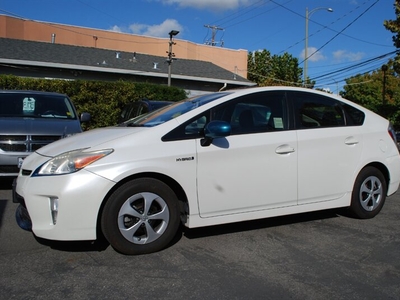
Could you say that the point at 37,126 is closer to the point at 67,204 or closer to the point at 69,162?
the point at 69,162

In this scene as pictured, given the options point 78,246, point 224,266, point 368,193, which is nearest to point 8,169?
point 78,246

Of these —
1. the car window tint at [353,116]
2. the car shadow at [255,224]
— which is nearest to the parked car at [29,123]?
the car shadow at [255,224]

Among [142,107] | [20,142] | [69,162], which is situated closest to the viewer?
[69,162]

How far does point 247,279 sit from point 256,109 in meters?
1.92

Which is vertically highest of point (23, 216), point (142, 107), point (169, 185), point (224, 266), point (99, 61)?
point (99, 61)

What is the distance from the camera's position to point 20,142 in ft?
21.1

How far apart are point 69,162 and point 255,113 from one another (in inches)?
80.1

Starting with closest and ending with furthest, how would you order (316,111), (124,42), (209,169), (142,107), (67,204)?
1. (67,204)
2. (209,169)
3. (316,111)
4. (142,107)
5. (124,42)

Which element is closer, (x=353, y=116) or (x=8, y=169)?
(x=353, y=116)

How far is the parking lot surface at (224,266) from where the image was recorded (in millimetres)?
3154

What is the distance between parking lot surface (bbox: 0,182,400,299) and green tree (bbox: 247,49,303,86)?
37.2 meters

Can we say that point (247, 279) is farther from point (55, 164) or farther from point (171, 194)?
point (55, 164)

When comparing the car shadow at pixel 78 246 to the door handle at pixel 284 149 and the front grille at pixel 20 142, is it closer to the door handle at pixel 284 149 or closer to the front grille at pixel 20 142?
the door handle at pixel 284 149

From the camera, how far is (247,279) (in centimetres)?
338
